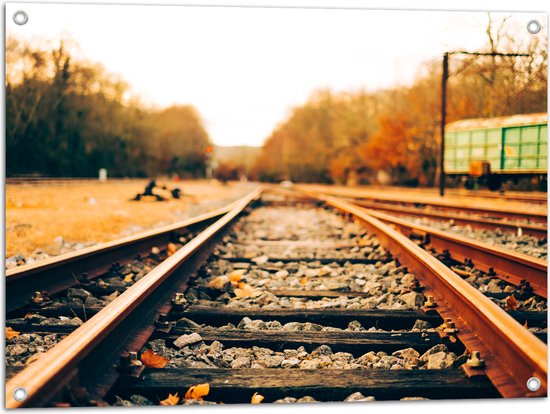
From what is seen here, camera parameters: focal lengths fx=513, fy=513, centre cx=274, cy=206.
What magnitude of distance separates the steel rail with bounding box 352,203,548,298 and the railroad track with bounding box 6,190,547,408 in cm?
56

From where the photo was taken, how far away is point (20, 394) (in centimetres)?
142

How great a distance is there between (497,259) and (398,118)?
24.0 m

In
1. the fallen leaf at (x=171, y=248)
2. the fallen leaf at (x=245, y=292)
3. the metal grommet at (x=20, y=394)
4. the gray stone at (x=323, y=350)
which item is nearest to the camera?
the metal grommet at (x=20, y=394)

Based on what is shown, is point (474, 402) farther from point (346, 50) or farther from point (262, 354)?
point (346, 50)

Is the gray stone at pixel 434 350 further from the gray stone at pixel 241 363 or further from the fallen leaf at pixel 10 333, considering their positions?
the fallen leaf at pixel 10 333

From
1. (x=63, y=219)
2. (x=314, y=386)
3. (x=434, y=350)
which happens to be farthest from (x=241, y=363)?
(x=63, y=219)

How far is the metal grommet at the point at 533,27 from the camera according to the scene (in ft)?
8.96

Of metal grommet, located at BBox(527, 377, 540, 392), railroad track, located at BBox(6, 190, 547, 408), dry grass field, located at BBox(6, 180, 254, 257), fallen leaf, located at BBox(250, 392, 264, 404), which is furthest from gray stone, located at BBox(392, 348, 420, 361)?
dry grass field, located at BBox(6, 180, 254, 257)

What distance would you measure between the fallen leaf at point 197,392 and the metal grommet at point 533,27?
246 cm

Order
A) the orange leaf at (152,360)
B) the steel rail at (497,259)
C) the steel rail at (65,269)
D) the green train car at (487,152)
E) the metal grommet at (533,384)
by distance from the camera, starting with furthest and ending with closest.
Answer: the green train car at (487,152) < the steel rail at (497,259) < the steel rail at (65,269) < the orange leaf at (152,360) < the metal grommet at (533,384)

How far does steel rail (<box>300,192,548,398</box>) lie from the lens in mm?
1672

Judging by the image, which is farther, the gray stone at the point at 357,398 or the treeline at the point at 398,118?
the treeline at the point at 398,118

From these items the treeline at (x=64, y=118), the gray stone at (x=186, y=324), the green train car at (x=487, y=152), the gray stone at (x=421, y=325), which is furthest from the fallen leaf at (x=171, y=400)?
the green train car at (x=487, y=152)

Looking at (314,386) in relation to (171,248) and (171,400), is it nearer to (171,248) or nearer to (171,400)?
(171,400)
